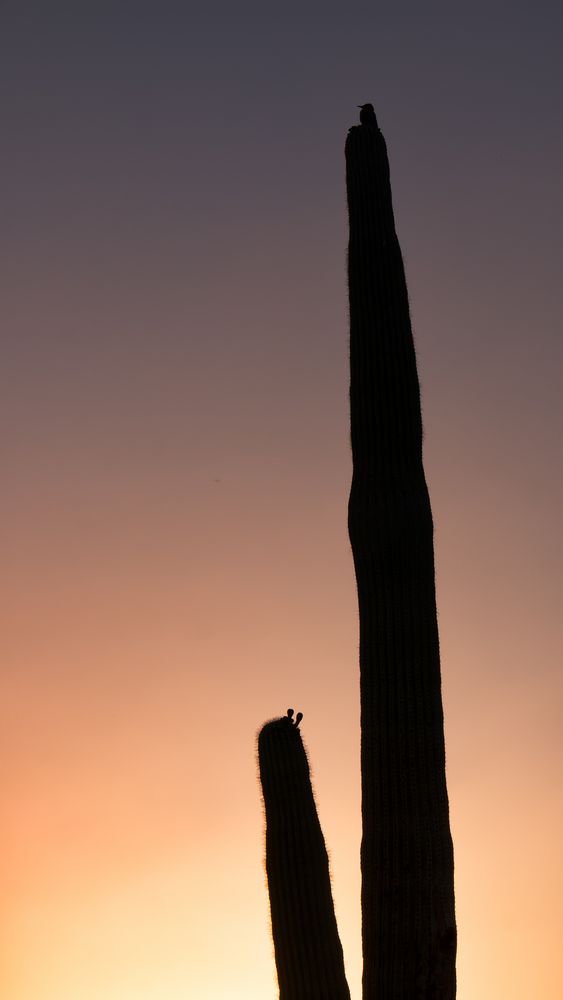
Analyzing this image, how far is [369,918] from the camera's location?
7406 millimetres

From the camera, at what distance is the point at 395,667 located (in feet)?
24.8

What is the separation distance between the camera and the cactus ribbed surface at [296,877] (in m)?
7.55

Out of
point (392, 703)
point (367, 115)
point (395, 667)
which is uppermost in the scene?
point (367, 115)

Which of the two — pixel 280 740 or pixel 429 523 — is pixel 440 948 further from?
pixel 429 523

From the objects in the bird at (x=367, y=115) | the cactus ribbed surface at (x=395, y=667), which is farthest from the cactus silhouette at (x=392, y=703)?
the bird at (x=367, y=115)

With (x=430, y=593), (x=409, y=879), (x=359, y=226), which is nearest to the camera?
(x=409, y=879)

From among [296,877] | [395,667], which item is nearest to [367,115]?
[395,667]

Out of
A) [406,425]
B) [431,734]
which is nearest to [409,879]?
[431,734]

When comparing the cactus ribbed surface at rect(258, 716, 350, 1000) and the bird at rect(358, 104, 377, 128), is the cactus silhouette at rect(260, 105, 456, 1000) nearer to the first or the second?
the cactus ribbed surface at rect(258, 716, 350, 1000)

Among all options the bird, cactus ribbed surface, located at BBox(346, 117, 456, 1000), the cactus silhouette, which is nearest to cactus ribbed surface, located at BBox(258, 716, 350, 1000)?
the cactus silhouette

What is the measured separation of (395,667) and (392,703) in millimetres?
214

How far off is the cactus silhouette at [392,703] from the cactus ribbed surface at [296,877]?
12 mm

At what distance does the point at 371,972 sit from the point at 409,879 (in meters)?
0.62

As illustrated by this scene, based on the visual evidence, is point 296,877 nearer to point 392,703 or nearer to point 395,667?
point 392,703
